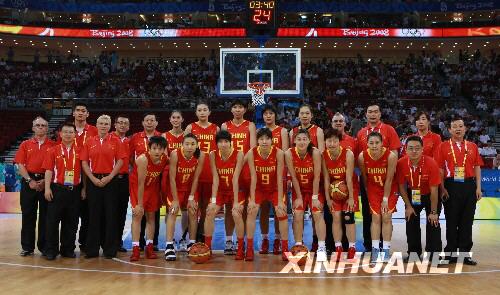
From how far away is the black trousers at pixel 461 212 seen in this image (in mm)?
7344

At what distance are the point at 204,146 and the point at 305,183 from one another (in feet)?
5.28

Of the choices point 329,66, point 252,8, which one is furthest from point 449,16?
point 252,8

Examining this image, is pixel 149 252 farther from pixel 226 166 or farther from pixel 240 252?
pixel 226 166

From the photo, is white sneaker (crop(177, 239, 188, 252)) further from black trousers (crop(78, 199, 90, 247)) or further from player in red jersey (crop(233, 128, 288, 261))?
black trousers (crop(78, 199, 90, 247))

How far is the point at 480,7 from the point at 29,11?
26284mm

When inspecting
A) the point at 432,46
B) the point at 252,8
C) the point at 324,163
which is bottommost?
the point at 324,163

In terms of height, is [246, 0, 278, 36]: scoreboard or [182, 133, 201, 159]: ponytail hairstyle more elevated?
[246, 0, 278, 36]: scoreboard

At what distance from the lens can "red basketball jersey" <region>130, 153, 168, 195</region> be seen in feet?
24.8

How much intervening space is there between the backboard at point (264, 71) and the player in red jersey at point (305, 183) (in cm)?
490

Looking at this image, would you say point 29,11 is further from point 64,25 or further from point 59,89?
point 59,89

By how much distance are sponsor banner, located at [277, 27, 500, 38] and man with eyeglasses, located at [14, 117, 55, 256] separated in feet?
79.9

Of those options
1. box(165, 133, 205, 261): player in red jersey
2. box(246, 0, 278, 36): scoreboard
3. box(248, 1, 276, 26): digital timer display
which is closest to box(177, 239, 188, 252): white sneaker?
box(165, 133, 205, 261): player in red jersey

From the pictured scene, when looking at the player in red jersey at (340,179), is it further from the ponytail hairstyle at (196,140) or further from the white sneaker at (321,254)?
the ponytail hairstyle at (196,140)

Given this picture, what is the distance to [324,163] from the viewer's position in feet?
24.7
